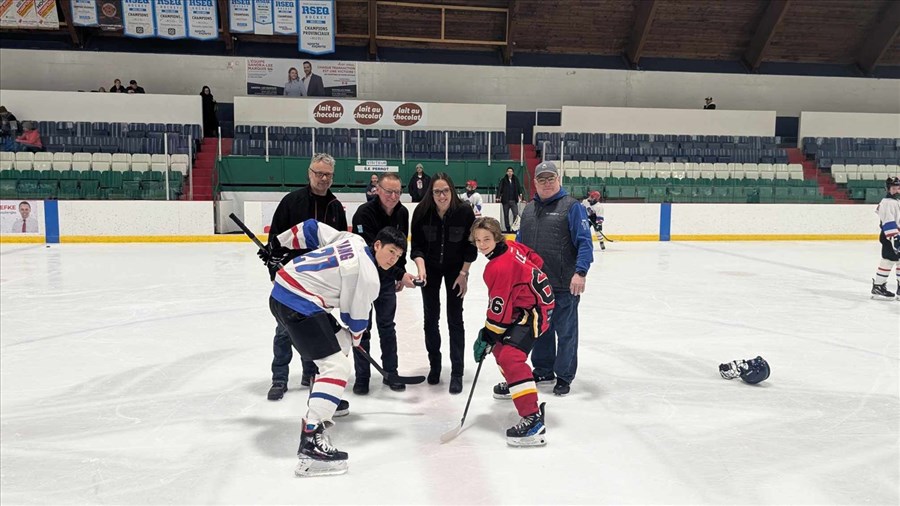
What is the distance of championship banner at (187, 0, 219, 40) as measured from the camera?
16.6m

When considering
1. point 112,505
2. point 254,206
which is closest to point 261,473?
point 112,505

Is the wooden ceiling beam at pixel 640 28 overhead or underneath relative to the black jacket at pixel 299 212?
overhead

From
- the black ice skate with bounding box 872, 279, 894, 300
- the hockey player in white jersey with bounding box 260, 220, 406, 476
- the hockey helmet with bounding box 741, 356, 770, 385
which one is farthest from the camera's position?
the black ice skate with bounding box 872, 279, 894, 300

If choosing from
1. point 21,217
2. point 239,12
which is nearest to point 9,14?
point 239,12

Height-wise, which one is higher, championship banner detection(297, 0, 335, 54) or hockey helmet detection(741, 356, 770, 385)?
championship banner detection(297, 0, 335, 54)

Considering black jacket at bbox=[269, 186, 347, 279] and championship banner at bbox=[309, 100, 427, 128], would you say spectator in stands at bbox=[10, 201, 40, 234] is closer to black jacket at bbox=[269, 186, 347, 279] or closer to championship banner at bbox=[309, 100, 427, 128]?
championship banner at bbox=[309, 100, 427, 128]

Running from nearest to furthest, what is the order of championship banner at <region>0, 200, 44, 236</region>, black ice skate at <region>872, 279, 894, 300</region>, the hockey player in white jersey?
the hockey player in white jersey
black ice skate at <region>872, 279, 894, 300</region>
championship banner at <region>0, 200, 44, 236</region>

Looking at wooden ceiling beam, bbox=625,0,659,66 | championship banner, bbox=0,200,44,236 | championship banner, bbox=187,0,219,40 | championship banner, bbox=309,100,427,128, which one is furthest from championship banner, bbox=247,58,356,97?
wooden ceiling beam, bbox=625,0,659,66

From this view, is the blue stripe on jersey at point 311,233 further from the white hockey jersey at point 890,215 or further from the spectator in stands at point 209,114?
the spectator in stands at point 209,114

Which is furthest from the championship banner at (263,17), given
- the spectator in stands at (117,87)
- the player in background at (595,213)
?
the player in background at (595,213)

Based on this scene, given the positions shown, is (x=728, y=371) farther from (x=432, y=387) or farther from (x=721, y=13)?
(x=721, y=13)

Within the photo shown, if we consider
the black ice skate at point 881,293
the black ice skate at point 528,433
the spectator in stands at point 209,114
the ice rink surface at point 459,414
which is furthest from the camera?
the spectator in stands at point 209,114

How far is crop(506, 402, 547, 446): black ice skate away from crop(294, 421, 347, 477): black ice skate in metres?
0.83

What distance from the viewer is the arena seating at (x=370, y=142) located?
52.7 ft
